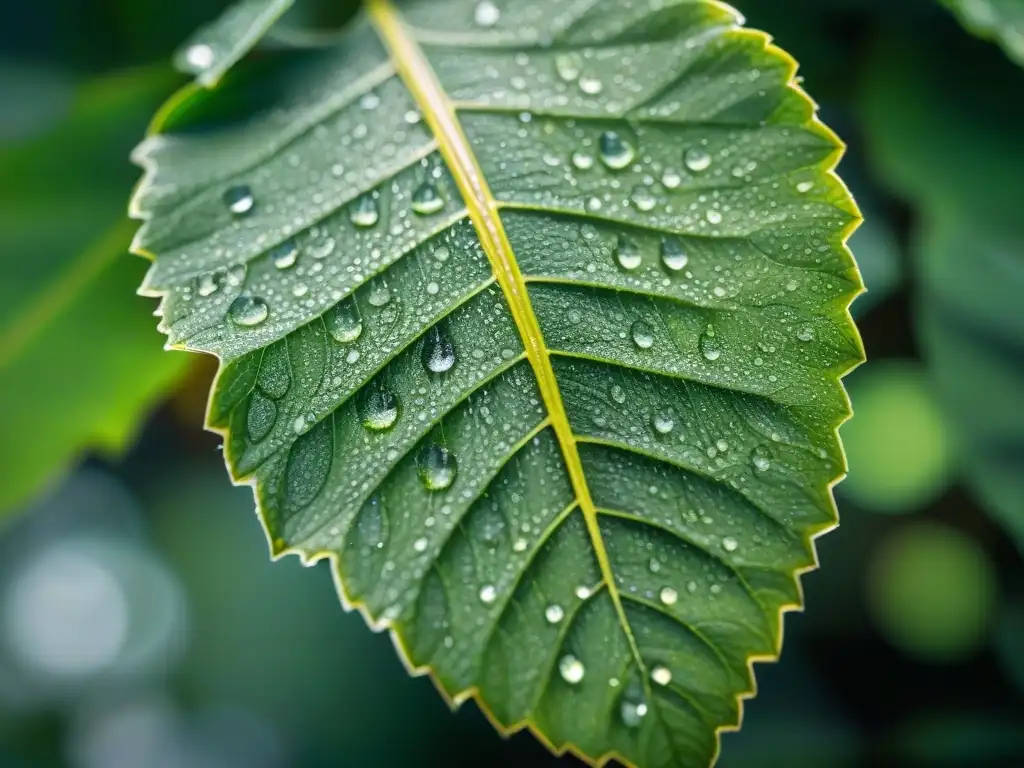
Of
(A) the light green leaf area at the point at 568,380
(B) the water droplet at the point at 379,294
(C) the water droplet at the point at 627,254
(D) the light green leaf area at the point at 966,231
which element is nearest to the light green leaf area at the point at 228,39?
(A) the light green leaf area at the point at 568,380

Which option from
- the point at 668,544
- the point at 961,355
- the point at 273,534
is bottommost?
the point at 961,355

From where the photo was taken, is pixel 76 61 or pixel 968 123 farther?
pixel 76 61

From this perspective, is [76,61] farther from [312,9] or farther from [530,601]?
[530,601]

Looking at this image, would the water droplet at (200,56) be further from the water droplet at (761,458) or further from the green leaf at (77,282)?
the water droplet at (761,458)

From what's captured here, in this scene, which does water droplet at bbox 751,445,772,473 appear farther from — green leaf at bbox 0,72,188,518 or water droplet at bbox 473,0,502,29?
green leaf at bbox 0,72,188,518

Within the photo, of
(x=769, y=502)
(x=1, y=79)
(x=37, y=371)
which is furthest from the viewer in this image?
(x=1, y=79)

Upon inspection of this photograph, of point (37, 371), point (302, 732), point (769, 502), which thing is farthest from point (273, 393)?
point (302, 732)

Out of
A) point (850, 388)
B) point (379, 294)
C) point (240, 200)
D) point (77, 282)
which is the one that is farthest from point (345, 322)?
point (850, 388)
